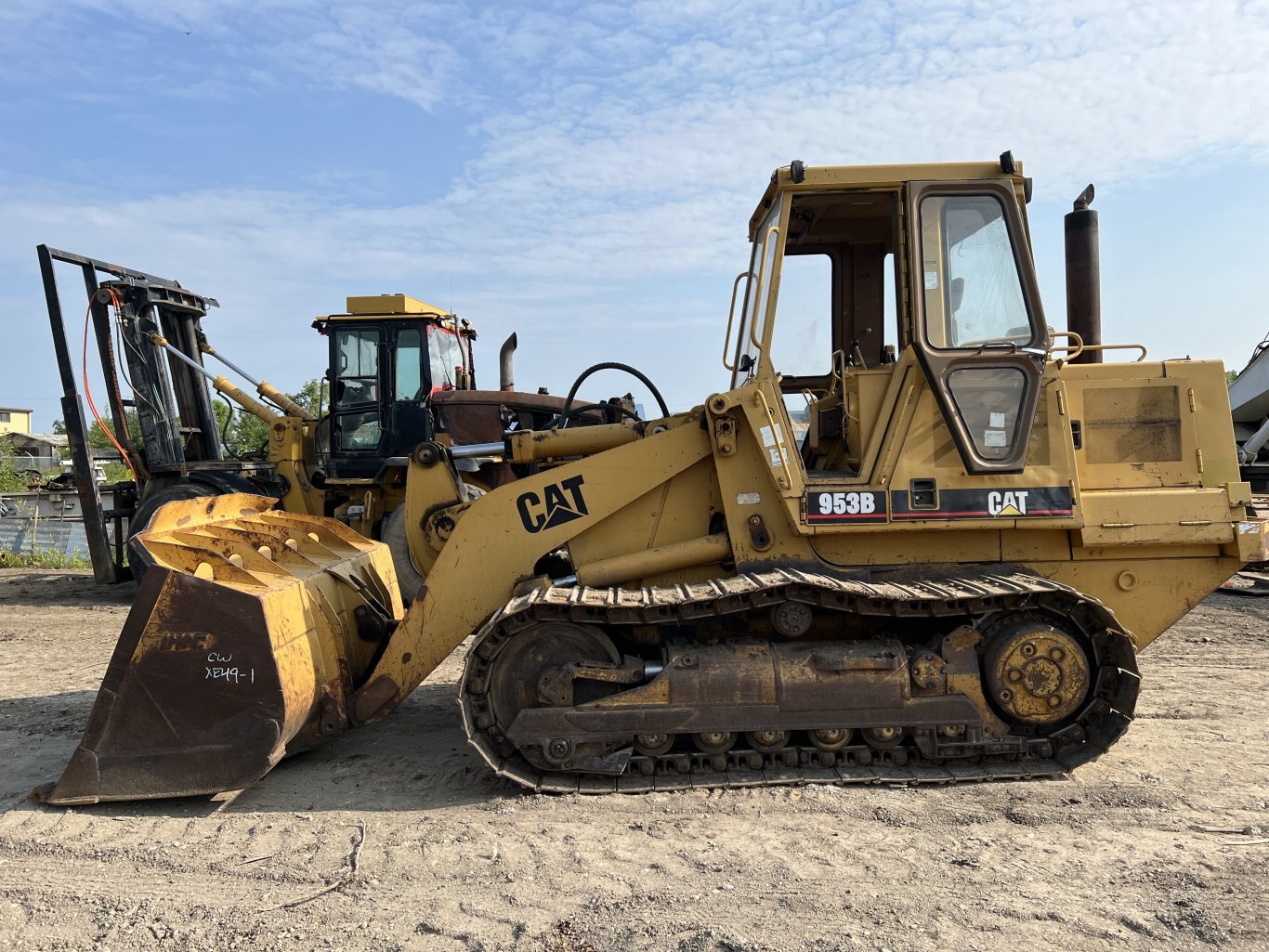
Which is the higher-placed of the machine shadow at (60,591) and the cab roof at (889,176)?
the cab roof at (889,176)

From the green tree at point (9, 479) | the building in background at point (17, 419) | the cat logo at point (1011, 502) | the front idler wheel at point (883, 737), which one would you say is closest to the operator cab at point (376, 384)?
the front idler wheel at point (883, 737)

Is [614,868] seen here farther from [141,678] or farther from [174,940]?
[141,678]

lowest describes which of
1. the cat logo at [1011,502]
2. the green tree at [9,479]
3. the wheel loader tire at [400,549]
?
the wheel loader tire at [400,549]

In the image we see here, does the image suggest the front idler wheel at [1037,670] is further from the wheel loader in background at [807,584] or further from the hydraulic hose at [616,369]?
the hydraulic hose at [616,369]

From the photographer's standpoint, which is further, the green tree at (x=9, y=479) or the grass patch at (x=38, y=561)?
the green tree at (x=9, y=479)

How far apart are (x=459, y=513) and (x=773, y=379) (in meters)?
2.01

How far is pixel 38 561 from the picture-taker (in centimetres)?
1444

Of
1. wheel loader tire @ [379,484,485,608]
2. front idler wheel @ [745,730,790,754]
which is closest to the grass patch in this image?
wheel loader tire @ [379,484,485,608]

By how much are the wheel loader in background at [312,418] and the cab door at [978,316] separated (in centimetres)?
651

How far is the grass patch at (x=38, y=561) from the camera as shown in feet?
46.6

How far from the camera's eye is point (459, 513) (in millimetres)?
5363

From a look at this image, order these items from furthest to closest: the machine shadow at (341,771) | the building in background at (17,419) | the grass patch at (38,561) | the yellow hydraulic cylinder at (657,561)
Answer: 1. the building in background at (17,419)
2. the grass patch at (38,561)
3. the yellow hydraulic cylinder at (657,561)
4. the machine shadow at (341,771)

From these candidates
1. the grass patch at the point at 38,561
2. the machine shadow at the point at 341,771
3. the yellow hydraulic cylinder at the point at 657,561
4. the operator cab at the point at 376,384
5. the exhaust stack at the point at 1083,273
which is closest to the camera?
the machine shadow at the point at 341,771

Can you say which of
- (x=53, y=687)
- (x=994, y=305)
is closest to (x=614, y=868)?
(x=994, y=305)
